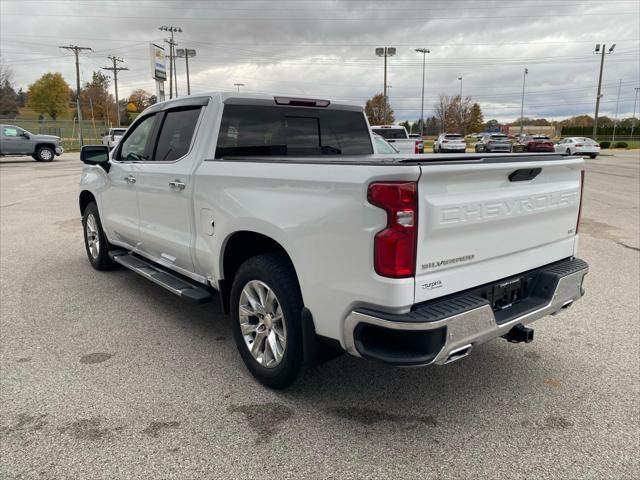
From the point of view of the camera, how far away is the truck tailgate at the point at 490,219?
2.52 metres

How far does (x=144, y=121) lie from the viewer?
500 cm

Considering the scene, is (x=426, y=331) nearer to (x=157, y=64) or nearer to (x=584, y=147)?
(x=157, y=64)

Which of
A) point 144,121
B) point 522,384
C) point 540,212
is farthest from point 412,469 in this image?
point 144,121

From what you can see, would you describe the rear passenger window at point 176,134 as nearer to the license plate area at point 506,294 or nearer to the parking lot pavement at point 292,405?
the parking lot pavement at point 292,405

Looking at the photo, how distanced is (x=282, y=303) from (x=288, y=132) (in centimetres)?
179

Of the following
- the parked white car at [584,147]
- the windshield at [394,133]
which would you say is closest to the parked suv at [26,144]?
the windshield at [394,133]

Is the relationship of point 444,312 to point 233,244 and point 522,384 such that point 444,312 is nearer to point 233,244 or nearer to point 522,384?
point 522,384

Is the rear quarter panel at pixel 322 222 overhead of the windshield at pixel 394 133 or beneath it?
beneath

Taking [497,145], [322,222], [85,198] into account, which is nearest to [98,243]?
[85,198]

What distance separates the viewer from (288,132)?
14.0 ft

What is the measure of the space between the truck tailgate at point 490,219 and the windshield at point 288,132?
6.21ft

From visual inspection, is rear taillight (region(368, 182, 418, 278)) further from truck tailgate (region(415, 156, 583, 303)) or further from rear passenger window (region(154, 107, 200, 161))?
rear passenger window (region(154, 107, 200, 161))

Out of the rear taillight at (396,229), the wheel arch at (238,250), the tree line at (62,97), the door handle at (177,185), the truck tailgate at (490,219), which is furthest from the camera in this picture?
the tree line at (62,97)

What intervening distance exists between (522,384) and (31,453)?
301cm
